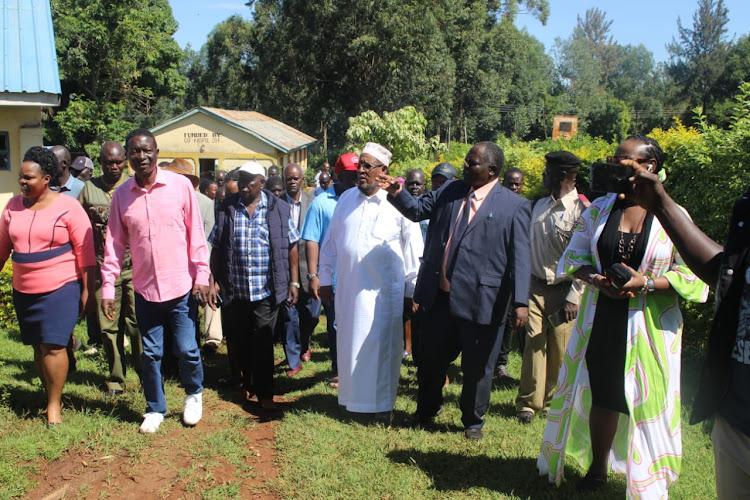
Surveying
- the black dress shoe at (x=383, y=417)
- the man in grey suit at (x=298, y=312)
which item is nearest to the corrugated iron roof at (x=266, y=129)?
the man in grey suit at (x=298, y=312)

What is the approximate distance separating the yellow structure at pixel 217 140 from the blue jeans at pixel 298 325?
26.5 meters

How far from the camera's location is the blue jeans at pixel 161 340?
5.07m

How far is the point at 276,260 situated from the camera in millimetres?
5816

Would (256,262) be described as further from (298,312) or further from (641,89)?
(641,89)

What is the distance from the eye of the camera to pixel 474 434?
4988 millimetres

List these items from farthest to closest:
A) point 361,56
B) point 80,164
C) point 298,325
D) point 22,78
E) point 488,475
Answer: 1. point 361,56
2. point 22,78
3. point 80,164
4. point 298,325
5. point 488,475

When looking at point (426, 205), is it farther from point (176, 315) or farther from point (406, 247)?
point (176, 315)

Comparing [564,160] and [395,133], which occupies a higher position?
[395,133]

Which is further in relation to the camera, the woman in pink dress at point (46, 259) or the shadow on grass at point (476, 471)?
the woman in pink dress at point (46, 259)

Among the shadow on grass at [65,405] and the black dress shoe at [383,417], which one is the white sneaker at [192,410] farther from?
the black dress shoe at [383,417]

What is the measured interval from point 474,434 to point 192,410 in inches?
89.7

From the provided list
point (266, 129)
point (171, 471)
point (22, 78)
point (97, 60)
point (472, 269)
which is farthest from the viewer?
point (266, 129)

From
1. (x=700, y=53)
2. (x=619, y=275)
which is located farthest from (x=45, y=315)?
(x=700, y=53)

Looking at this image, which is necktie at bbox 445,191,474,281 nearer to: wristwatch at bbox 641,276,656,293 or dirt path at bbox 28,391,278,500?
wristwatch at bbox 641,276,656,293
